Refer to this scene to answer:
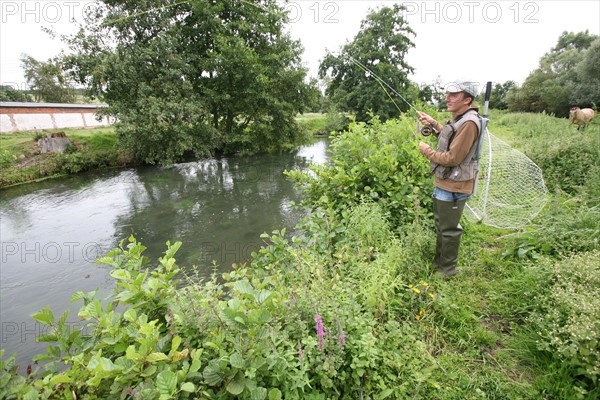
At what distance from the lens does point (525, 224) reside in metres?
4.11

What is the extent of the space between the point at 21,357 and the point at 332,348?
5697 millimetres

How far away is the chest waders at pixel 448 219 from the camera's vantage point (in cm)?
322

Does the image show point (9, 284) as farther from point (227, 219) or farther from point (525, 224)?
point (525, 224)

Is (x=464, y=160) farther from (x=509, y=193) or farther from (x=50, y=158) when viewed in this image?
(x=50, y=158)

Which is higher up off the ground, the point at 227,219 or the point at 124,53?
the point at 124,53

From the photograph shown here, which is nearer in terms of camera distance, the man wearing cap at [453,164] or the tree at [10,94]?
the man wearing cap at [453,164]

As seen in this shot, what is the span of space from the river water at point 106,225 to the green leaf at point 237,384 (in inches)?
52.1

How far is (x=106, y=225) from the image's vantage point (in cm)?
956

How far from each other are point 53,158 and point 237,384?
801 inches

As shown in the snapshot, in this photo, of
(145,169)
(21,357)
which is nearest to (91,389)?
(21,357)

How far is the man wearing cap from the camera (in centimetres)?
303

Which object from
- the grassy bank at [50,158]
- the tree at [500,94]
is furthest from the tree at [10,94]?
the tree at [500,94]

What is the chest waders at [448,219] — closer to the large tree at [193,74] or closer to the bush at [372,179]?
the bush at [372,179]

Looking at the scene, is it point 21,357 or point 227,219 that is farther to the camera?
point 227,219
